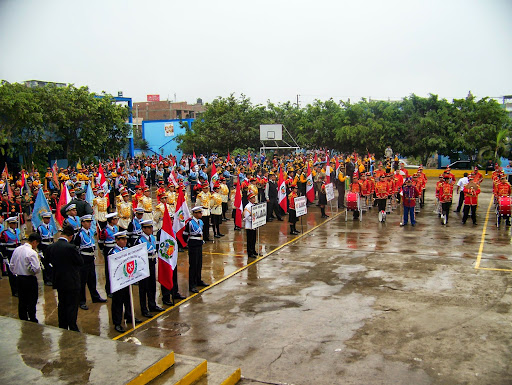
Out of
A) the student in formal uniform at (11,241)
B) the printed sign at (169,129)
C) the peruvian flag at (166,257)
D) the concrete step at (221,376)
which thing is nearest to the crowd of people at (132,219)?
the student in formal uniform at (11,241)

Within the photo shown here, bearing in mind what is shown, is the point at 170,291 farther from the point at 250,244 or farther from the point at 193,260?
the point at 250,244

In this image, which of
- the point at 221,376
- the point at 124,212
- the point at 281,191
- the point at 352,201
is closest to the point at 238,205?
the point at 281,191

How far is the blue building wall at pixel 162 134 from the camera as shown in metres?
54.6

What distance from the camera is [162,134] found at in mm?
55469

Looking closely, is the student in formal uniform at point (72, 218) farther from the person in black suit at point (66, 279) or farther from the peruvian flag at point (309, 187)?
the peruvian flag at point (309, 187)

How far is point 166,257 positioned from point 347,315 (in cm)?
354

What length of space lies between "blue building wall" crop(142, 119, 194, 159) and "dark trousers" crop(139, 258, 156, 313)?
1803 inches

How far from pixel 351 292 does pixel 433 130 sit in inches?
1103

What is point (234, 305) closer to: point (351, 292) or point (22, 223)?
point (351, 292)

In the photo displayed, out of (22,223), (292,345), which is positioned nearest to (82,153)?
(22,223)

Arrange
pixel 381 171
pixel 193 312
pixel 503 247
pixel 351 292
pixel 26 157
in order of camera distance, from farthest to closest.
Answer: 1. pixel 26 157
2. pixel 381 171
3. pixel 503 247
4. pixel 351 292
5. pixel 193 312

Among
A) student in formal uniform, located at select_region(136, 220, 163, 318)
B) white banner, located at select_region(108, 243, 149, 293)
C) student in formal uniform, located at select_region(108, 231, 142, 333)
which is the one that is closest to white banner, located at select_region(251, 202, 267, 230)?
student in formal uniform, located at select_region(136, 220, 163, 318)

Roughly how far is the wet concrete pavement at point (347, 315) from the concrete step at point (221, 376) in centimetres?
27

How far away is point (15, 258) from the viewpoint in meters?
A: 8.27
